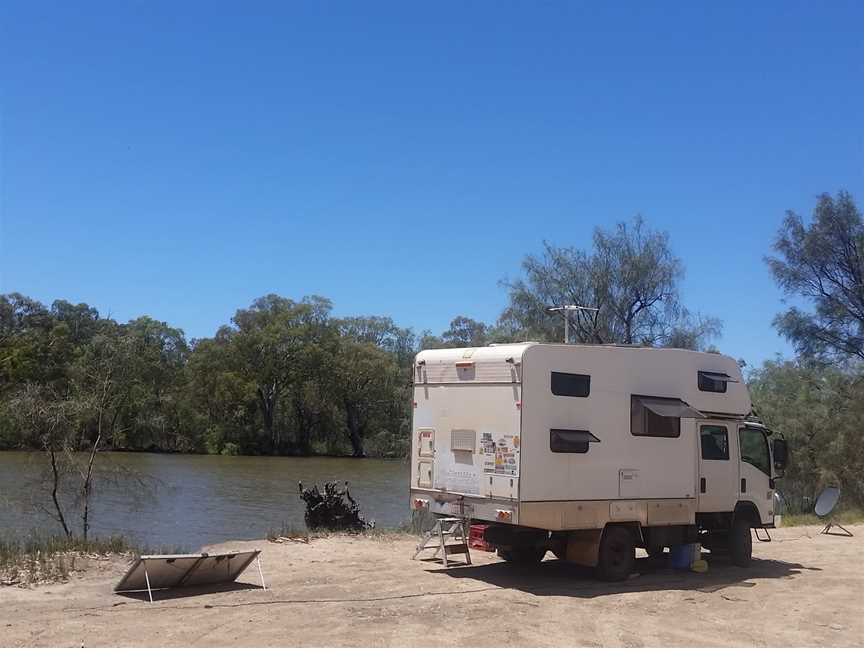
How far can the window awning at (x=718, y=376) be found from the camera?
41.1ft

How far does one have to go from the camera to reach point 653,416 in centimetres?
1174

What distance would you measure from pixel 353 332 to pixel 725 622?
2525 inches

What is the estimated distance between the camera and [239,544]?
14.4m

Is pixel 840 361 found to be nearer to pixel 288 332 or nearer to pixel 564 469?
pixel 564 469

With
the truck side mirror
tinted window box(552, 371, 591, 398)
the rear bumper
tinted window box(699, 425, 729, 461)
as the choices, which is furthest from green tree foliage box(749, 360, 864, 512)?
the rear bumper

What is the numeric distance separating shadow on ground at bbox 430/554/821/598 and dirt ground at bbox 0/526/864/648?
1.1 inches

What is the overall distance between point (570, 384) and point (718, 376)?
118 inches

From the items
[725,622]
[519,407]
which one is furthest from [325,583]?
[725,622]

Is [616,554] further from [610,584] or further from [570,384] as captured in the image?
[570,384]

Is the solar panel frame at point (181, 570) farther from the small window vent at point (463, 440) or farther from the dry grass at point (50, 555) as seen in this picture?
the small window vent at point (463, 440)

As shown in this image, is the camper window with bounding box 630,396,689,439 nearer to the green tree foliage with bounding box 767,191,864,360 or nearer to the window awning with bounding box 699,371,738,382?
the window awning with bounding box 699,371,738,382

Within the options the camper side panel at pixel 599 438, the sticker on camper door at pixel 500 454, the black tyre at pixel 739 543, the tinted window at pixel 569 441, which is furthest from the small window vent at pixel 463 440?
the black tyre at pixel 739 543

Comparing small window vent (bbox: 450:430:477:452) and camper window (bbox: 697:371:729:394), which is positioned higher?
camper window (bbox: 697:371:729:394)

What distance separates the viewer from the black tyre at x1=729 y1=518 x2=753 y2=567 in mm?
13203
